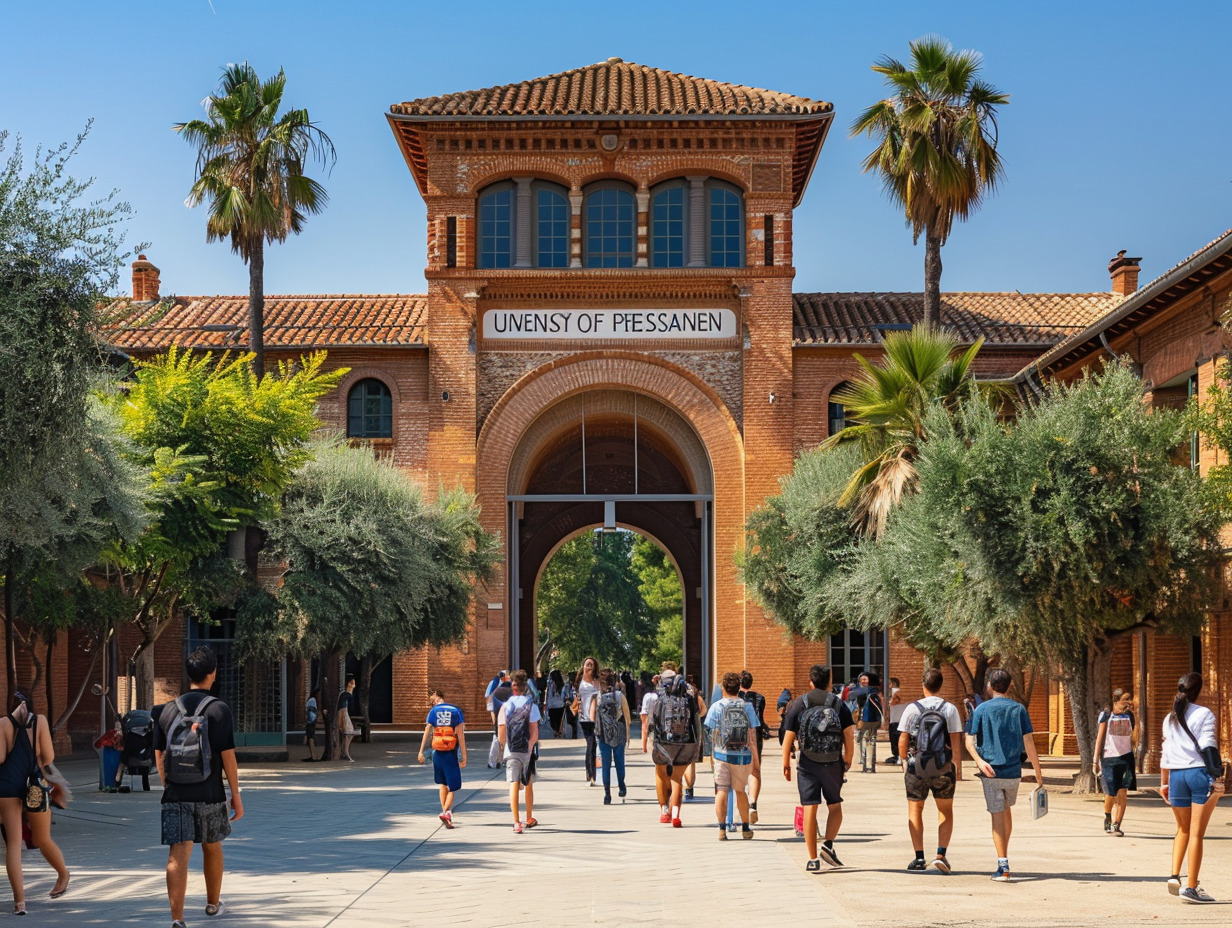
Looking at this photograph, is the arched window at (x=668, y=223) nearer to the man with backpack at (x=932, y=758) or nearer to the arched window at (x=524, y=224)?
the arched window at (x=524, y=224)

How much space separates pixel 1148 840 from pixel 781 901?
18.9ft

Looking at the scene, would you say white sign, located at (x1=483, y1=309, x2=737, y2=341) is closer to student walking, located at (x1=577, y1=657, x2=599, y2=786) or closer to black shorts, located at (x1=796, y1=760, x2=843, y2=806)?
student walking, located at (x1=577, y1=657, x2=599, y2=786)

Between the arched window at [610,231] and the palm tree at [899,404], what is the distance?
10.3 m

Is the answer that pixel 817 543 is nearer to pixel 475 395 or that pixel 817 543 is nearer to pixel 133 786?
pixel 475 395

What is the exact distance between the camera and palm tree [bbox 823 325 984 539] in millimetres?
22469

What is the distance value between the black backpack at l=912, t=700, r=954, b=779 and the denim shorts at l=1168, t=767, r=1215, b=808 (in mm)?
1667

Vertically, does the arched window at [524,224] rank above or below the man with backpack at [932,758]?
above

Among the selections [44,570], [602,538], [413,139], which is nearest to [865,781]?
[44,570]

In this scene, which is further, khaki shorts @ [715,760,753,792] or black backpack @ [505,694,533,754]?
black backpack @ [505,694,533,754]

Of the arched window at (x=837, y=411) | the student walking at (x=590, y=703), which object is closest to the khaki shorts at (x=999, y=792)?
the student walking at (x=590, y=703)

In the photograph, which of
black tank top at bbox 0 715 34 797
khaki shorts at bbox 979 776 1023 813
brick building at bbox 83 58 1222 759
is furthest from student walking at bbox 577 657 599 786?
brick building at bbox 83 58 1222 759

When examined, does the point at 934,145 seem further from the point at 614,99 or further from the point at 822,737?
the point at 822,737

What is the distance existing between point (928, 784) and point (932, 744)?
0.31 meters

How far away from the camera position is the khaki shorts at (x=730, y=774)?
13.8m
